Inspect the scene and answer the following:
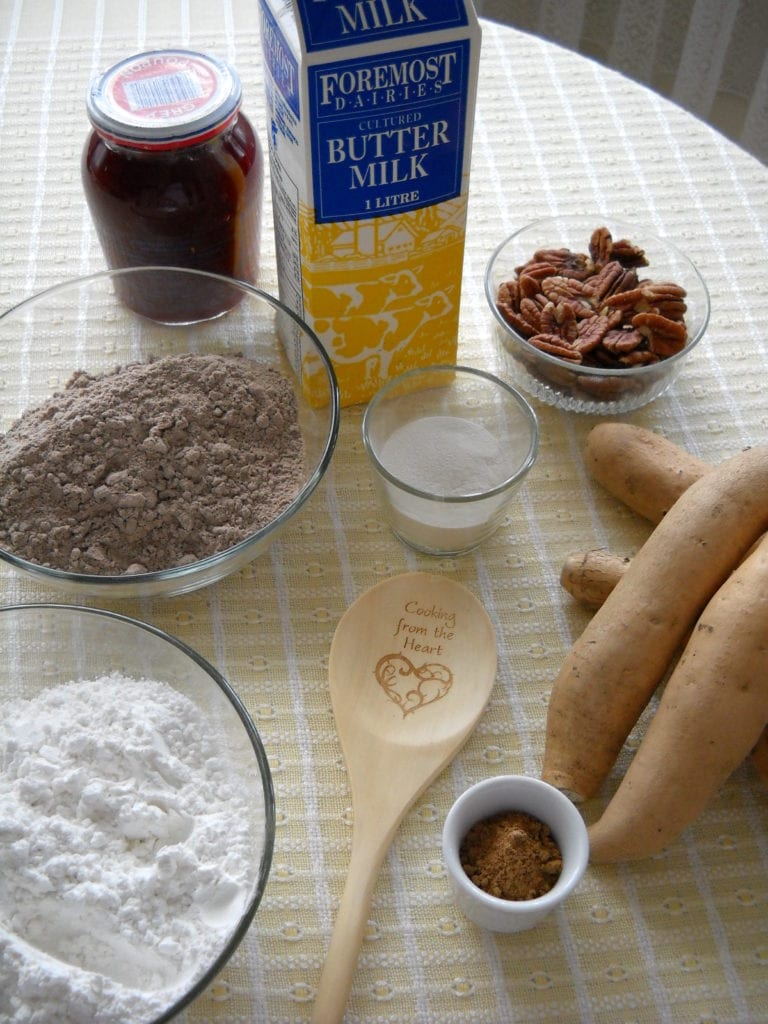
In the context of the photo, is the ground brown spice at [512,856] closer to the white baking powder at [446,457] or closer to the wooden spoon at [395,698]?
the wooden spoon at [395,698]

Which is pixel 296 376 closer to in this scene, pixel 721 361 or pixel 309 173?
pixel 309 173

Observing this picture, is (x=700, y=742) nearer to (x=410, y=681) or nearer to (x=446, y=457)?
(x=410, y=681)

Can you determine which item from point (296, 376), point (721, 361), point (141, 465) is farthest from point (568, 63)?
point (141, 465)

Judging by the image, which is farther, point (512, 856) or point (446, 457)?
point (446, 457)

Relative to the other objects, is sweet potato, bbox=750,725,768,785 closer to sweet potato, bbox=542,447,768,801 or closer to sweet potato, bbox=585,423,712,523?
sweet potato, bbox=542,447,768,801

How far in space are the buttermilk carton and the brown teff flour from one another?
103mm

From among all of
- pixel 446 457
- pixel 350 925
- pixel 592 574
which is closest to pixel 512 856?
pixel 350 925

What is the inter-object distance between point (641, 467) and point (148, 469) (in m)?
0.44

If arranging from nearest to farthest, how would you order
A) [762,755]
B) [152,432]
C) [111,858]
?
[111,858] → [762,755] → [152,432]

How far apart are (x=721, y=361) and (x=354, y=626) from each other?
510 millimetres

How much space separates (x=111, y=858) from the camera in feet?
2.28

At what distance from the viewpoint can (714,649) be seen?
2.58 ft

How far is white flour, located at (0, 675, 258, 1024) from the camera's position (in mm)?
641

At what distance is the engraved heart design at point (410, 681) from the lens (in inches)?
33.5
